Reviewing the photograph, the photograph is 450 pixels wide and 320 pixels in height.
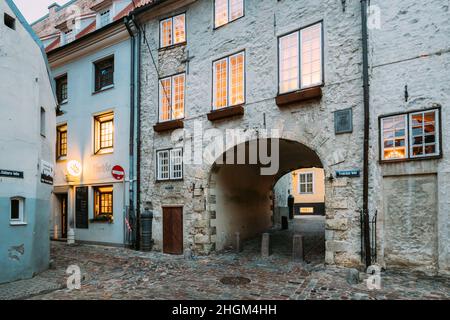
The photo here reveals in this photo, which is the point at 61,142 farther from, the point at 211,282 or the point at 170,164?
the point at 211,282

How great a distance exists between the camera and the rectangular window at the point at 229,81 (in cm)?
1146

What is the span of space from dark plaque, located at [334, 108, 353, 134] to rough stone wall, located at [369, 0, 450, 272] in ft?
1.86

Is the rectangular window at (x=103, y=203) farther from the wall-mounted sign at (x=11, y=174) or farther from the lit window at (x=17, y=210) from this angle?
the wall-mounted sign at (x=11, y=174)

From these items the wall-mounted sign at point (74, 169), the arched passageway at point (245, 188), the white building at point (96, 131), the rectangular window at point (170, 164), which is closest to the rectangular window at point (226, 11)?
the white building at point (96, 131)

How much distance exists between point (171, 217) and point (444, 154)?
9.01 metres

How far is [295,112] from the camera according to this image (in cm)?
1009

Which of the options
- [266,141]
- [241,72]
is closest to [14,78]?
[241,72]

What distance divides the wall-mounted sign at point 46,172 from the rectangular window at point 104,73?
6010 millimetres

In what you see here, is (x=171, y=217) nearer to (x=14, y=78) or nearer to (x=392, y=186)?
(x=14, y=78)


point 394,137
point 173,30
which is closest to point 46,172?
point 173,30

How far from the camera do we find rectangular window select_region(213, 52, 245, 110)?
1146 cm

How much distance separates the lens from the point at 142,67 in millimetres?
14328

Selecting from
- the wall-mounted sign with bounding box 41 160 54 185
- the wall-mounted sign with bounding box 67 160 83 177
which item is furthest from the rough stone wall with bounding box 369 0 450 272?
the wall-mounted sign with bounding box 67 160 83 177

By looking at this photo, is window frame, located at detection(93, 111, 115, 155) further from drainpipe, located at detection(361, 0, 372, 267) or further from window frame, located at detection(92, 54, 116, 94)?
drainpipe, located at detection(361, 0, 372, 267)
